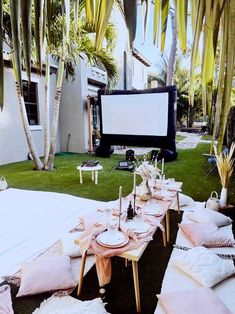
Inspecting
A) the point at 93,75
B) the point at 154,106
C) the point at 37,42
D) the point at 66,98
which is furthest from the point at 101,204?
the point at 93,75

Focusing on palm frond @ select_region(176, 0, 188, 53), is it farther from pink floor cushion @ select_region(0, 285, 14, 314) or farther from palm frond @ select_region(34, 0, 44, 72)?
pink floor cushion @ select_region(0, 285, 14, 314)

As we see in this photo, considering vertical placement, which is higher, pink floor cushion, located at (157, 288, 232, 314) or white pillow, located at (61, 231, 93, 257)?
pink floor cushion, located at (157, 288, 232, 314)

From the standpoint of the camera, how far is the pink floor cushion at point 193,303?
5.59 feet

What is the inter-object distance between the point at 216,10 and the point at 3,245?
3.41 metres

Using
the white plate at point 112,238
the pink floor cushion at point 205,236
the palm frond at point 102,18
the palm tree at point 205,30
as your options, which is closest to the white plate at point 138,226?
the white plate at point 112,238

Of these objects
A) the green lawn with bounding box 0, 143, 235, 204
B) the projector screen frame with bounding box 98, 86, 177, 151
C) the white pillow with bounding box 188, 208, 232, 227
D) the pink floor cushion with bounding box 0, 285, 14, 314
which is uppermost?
the projector screen frame with bounding box 98, 86, 177, 151

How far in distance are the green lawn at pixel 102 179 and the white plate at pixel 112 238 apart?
2.41 m

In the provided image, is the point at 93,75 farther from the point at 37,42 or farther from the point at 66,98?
the point at 37,42

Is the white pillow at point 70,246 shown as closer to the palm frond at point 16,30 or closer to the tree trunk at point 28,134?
the palm frond at point 16,30

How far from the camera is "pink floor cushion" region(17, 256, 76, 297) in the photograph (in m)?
2.16

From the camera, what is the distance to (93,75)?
35.0 feet

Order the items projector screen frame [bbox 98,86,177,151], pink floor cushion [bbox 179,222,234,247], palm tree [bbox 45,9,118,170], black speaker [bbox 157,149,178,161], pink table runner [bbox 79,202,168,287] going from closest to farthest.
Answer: pink table runner [bbox 79,202,168,287], pink floor cushion [bbox 179,222,234,247], palm tree [bbox 45,9,118,170], projector screen frame [bbox 98,86,177,151], black speaker [bbox 157,149,178,161]

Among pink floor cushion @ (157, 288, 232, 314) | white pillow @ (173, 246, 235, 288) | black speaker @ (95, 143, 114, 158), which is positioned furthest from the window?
pink floor cushion @ (157, 288, 232, 314)

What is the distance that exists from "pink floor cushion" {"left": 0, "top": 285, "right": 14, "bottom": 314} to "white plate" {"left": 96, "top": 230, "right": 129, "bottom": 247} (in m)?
0.88
